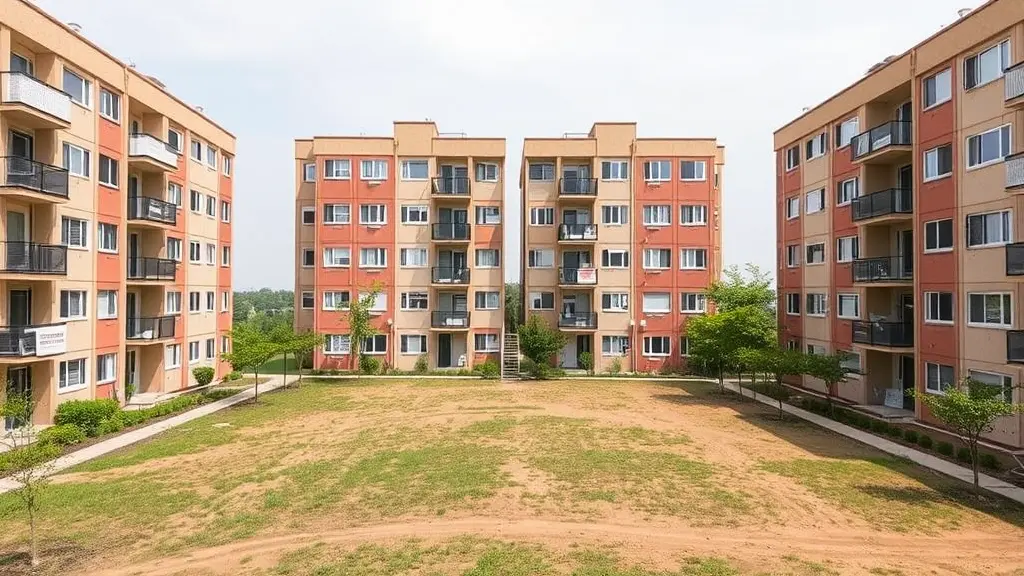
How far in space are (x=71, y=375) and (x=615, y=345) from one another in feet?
107

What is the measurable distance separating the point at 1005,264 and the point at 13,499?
32.3 meters

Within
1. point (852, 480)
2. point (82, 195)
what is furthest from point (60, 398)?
point (852, 480)

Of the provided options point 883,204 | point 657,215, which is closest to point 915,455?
point 883,204

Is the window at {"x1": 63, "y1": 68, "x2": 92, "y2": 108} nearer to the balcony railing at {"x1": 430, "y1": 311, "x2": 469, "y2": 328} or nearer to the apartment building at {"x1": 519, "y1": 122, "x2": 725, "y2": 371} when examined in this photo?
the balcony railing at {"x1": 430, "y1": 311, "x2": 469, "y2": 328}

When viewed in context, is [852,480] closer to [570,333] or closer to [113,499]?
[113,499]

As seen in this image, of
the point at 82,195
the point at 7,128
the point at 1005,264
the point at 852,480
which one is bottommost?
the point at 852,480

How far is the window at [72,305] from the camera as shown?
24625 mm

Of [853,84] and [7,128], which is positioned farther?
[853,84]

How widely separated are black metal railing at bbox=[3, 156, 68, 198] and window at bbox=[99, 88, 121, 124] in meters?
5.12

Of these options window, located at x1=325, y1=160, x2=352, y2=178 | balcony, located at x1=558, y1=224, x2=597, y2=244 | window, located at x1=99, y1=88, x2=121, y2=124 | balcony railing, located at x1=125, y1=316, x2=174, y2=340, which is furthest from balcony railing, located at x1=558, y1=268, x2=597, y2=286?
window, located at x1=99, y1=88, x2=121, y2=124

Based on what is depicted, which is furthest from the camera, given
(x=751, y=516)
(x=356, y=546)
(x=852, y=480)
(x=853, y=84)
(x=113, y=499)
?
(x=853, y=84)

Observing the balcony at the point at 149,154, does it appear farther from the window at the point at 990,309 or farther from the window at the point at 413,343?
the window at the point at 990,309

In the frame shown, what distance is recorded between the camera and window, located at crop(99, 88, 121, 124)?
1067 inches

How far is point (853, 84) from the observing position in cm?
3108
